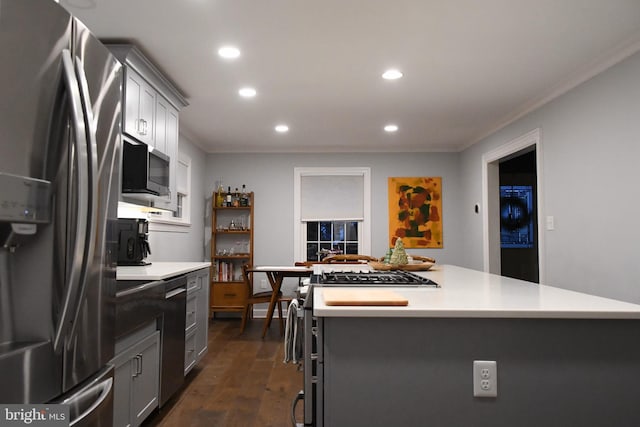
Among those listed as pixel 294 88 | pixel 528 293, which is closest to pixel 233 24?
pixel 294 88

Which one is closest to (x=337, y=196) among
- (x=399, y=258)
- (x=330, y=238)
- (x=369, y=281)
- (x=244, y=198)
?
(x=330, y=238)

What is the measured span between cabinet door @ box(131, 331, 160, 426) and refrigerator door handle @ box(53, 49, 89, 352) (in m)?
1.28

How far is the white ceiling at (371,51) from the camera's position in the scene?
2.43 metres

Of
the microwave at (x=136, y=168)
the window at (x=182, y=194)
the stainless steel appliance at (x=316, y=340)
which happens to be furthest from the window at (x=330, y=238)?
the stainless steel appliance at (x=316, y=340)

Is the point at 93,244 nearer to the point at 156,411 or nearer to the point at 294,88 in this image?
the point at 156,411

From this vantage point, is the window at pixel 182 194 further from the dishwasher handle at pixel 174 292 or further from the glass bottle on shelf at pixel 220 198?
→ the dishwasher handle at pixel 174 292

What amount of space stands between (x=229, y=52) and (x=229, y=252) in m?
3.49

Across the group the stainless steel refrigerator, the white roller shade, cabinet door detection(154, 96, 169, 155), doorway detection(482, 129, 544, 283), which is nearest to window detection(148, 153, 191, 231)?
cabinet door detection(154, 96, 169, 155)

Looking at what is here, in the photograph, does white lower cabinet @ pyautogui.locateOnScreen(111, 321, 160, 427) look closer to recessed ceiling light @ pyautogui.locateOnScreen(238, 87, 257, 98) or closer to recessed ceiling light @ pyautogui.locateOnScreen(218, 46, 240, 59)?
recessed ceiling light @ pyautogui.locateOnScreen(218, 46, 240, 59)

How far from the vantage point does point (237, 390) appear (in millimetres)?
3070

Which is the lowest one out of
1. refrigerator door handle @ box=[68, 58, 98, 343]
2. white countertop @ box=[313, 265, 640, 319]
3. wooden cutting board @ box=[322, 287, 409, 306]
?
white countertop @ box=[313, 265, 640, 319]

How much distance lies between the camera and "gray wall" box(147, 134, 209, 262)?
4285 mm

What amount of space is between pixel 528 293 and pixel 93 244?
1543 mm

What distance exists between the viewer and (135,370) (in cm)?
215
